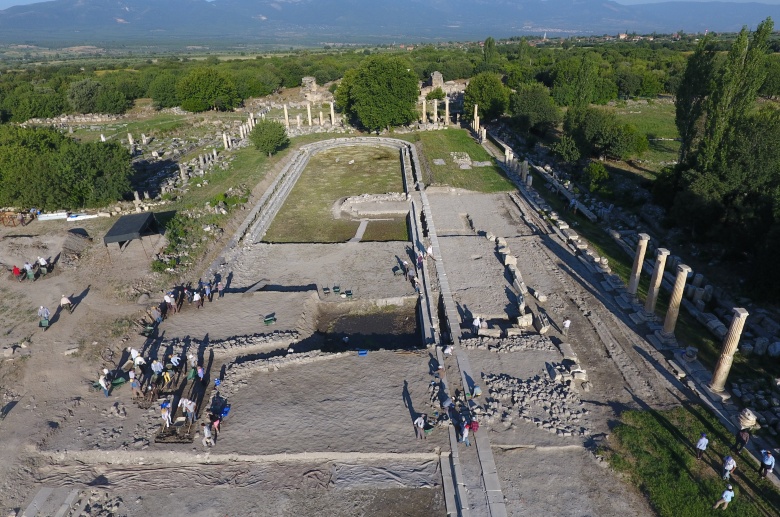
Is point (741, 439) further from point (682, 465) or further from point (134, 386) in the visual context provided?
point (134, 386)

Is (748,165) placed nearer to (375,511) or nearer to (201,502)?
(375,511)

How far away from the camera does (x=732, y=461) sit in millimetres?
12109

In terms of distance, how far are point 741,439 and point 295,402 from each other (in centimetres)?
1292

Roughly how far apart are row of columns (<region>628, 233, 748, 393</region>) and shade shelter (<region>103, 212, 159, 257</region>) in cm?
2356

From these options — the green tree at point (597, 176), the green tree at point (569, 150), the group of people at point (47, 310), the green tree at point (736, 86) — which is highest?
the green tree at point (736, 86)

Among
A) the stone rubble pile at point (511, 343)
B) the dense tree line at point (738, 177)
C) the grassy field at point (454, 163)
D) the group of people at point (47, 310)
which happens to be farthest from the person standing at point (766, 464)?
the grassy field at point (454, 163)

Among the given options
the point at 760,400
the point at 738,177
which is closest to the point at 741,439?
the point at 760,400

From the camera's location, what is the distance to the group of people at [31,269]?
22.5 meters

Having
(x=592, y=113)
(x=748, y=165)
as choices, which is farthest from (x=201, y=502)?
(x=592, y=113)

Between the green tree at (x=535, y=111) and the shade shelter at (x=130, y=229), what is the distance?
40343mm

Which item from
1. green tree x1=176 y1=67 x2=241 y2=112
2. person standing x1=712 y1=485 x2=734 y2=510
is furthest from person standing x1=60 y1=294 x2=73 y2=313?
green tree x1=176 y1=67 x2=241 y2=112

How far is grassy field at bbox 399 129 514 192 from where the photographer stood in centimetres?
3666

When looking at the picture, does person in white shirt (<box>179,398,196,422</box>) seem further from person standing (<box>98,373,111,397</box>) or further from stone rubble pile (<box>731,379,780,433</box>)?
stone rubble pile (<box>731,379,780,433</box>)

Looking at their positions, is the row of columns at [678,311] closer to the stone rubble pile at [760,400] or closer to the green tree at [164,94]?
the stone rubble pile at [760,400]
